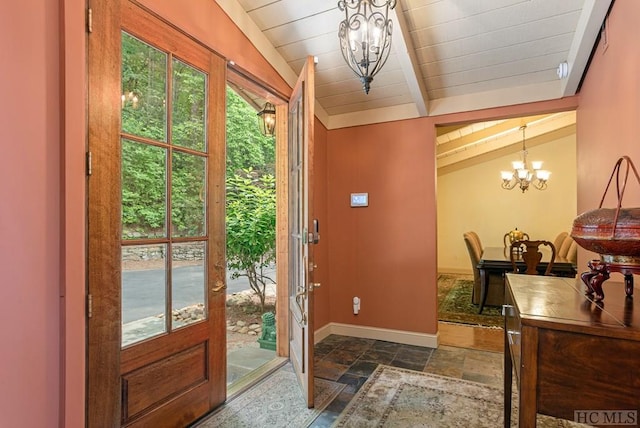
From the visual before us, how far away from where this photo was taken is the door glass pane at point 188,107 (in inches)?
73.7

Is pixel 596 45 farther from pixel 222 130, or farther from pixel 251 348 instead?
pixel 251 348

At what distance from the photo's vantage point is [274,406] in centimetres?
216

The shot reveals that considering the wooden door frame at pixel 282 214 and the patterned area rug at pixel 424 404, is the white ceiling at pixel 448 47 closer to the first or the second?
the wooden door frame at pixel 282 214

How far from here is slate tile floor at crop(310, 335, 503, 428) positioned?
8.41 feet

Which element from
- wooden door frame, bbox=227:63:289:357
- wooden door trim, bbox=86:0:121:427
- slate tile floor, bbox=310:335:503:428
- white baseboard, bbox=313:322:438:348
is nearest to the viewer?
wooden door trim, bbox=86:0:121:427

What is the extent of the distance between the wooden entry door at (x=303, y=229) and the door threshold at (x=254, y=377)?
0.18 metres

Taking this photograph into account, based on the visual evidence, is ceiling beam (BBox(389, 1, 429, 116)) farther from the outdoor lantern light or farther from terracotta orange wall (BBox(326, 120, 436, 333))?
the outdoor lantern light

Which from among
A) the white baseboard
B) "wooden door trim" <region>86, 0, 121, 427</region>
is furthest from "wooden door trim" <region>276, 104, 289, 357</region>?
"wooden door trim" <region>86, 0, 121, 427</region>

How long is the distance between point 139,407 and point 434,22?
9.52 feet

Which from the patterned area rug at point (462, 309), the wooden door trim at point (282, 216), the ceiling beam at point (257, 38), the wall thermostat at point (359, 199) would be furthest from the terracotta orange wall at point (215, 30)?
the patterned area rug at point (462, 309)

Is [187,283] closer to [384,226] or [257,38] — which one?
[257,38]

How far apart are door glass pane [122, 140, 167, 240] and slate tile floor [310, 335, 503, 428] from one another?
1.59 meters

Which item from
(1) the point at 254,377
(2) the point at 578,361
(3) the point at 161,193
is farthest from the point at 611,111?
(1) the point at 254,377

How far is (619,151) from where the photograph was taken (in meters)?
1.78
